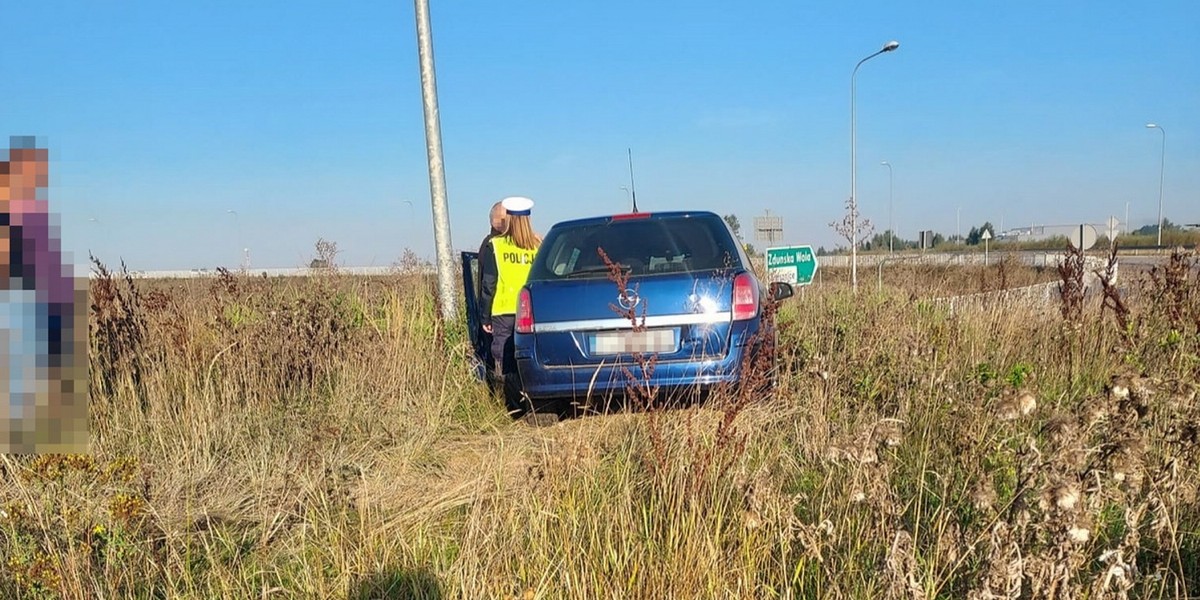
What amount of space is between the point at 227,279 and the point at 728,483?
5.54 meters

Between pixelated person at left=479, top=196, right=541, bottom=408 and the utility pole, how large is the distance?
105cm

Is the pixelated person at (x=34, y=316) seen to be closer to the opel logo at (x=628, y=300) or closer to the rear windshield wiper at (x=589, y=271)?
the opel logo at (x=628, y=300)

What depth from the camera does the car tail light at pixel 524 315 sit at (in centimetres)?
434

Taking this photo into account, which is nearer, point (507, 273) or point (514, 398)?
point (514, 398)

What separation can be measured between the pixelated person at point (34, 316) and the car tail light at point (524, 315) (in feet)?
7.79

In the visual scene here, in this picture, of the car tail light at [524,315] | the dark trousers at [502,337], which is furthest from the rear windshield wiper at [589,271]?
the dark trousers at [502,337]

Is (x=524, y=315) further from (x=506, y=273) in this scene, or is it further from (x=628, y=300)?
(x=628, y=300)

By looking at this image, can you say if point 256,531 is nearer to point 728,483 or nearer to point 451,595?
point 451,595

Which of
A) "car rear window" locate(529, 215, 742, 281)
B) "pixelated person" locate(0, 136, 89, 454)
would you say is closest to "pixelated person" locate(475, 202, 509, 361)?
"car rear window" locate(529, 215, 742, 281)

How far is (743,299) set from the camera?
4.18 metres

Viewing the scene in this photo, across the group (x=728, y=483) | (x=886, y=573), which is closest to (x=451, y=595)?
(x=728, y=483)

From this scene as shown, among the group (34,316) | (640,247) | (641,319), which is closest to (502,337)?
(640,247)

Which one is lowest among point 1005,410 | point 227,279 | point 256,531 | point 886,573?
point 256,531

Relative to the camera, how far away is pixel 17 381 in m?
2.21
